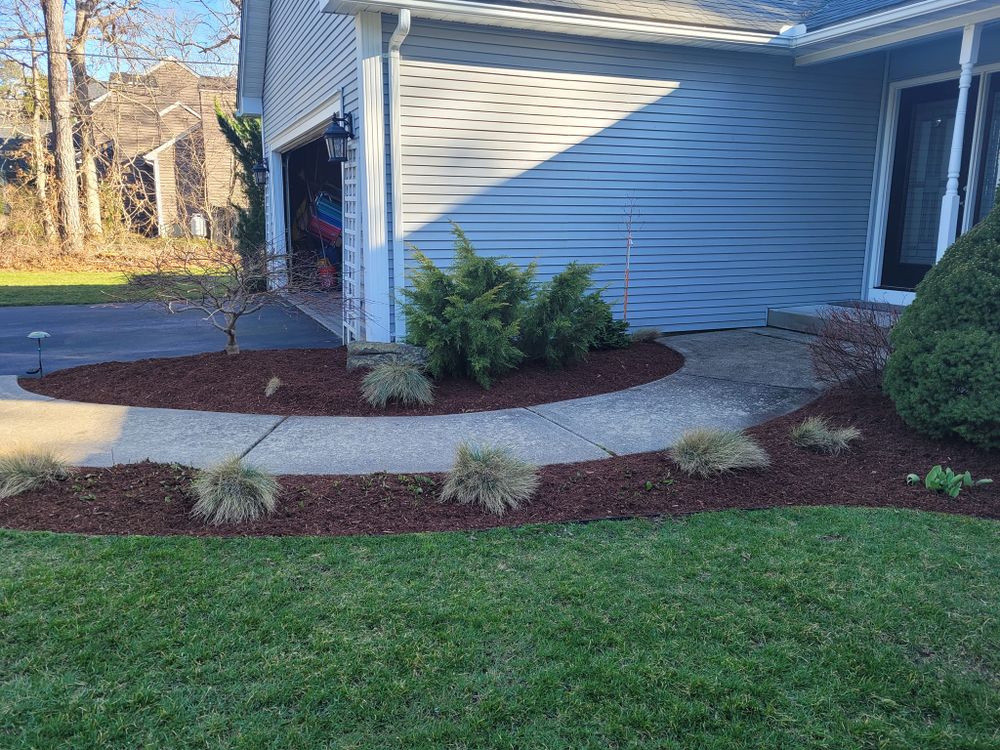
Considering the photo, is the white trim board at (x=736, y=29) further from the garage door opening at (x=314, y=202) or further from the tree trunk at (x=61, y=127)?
the tree trunk at (x=61, y=127)

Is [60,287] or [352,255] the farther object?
[60,287]

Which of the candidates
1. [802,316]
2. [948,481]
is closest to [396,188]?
[802,316]

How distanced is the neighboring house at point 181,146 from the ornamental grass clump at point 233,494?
78.4 ft

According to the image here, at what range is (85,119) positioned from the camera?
21.4 m

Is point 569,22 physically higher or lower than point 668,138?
higher

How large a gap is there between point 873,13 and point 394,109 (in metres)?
4.74

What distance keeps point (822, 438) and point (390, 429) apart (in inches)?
111

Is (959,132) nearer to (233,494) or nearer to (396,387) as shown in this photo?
(396,387)

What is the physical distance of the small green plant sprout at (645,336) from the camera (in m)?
8.32

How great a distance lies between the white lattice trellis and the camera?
773 cm

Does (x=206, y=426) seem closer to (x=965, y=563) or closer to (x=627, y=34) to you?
(x=965, y=563)

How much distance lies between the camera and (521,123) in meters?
7.89

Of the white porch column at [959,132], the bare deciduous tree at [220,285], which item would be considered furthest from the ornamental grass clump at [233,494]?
the white porch column at [959,132]

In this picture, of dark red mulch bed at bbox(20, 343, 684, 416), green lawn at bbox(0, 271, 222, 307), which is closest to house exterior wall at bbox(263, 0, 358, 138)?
dark red mulch bed at bbox(20, 343, 684, 416)
